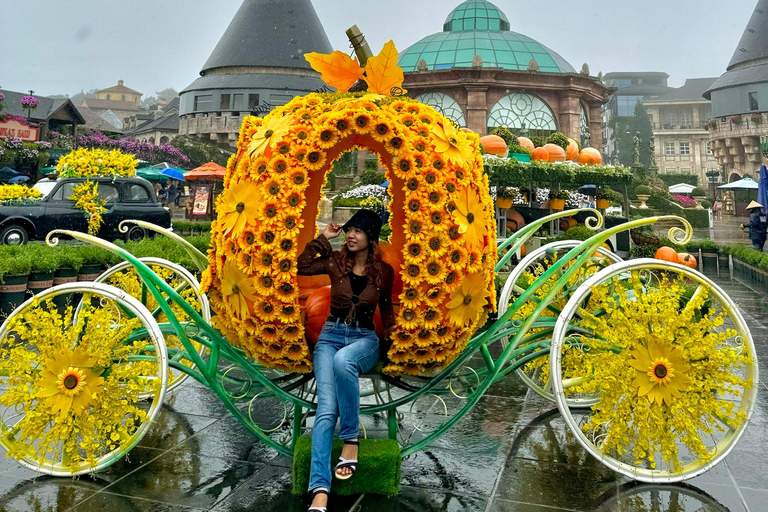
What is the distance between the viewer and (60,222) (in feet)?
42.4

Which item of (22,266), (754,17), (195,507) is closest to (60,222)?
(22,266)

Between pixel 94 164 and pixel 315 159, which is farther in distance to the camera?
pixel 94 164

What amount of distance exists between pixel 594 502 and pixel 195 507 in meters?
2.17

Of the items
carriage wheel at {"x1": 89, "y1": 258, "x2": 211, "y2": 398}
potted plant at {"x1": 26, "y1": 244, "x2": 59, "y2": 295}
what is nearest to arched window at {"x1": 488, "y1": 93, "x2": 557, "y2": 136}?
potted plant at {"x1": 26, "y1": 244, "x2": 59, "y2": 295}

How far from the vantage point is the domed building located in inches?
1081

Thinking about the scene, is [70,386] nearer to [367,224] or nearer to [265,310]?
[265,310]

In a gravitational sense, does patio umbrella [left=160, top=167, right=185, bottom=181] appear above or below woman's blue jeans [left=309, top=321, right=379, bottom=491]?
above

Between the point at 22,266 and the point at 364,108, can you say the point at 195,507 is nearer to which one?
the point at 364,108

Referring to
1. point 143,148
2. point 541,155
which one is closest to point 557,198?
point 541,155

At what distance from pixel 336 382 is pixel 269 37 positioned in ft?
154

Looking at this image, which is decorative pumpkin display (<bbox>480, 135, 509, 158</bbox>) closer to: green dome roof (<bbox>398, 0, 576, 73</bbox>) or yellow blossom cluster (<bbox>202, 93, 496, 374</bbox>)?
yellow blossom cluster (<bbox>202, 93, 496, 374</bbox>)

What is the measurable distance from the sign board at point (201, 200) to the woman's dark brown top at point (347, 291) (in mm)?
19604

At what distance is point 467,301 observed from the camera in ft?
10.7

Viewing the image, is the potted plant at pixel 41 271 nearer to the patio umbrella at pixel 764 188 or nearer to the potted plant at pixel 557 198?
the potted plant at pixel 557 198
